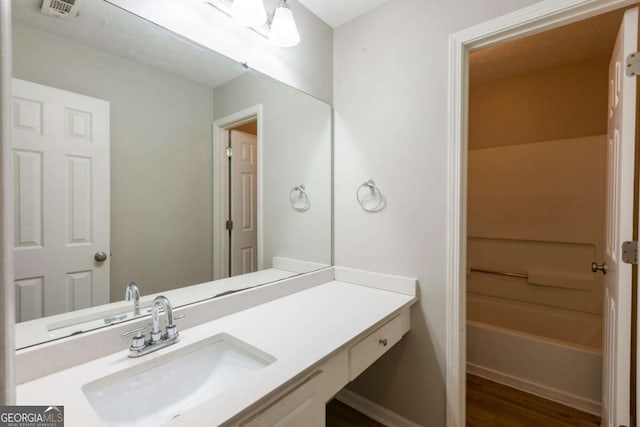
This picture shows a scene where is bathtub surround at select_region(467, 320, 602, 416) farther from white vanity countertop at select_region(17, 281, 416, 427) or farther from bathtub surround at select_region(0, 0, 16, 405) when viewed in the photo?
bathtub surround at select_region(0, 0, 16, 405)

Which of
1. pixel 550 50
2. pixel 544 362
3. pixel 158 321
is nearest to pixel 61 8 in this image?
pixel 158 321

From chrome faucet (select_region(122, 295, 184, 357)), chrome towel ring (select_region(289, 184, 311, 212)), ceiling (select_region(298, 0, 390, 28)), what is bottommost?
chrome faucet (select_region(122, 295, 184, 357))

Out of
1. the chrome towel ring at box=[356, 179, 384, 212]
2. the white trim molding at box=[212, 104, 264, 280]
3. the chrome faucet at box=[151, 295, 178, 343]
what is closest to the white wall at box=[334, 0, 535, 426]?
the chrome towel ring at box=[356, 179, 384, 212]

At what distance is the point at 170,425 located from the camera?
62 cm

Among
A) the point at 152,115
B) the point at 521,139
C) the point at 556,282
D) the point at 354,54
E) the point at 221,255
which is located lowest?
the point at 556,282

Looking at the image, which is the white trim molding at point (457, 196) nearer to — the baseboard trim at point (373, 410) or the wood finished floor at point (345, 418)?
the baseboard trim at point (373, 410)

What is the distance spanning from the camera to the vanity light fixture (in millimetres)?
1202

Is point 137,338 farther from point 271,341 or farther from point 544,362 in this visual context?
point 544,362

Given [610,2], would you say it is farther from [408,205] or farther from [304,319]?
[304,319]

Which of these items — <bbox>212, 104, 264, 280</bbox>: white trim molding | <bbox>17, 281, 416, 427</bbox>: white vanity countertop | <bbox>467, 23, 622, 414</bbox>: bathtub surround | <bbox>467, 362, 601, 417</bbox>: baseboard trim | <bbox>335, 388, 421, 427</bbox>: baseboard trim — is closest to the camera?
<bbox>17, 281, 416, 427</bbox>: white vanity countertop

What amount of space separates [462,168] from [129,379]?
1.51 m

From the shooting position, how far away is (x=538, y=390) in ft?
6.13

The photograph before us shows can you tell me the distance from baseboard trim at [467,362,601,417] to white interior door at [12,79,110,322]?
2.36m

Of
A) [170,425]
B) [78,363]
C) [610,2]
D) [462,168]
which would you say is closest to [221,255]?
[78,363]
